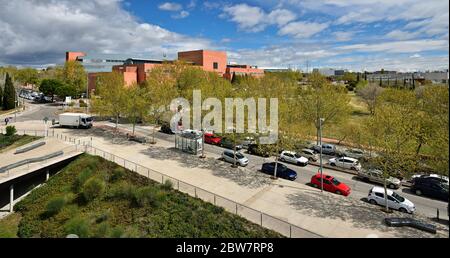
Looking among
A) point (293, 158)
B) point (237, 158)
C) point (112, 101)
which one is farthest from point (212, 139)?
point (112, 101)

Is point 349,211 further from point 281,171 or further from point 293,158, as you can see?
point 293,158

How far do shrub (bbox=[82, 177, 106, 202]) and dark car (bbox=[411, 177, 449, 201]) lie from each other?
24635mm

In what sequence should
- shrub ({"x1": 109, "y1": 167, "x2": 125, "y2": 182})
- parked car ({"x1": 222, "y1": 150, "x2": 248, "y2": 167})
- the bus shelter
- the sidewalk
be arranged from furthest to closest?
the bus shelter → parked car ({"x1": 222, "y1": 150, "x2": 248, "y2": 167}) → shrub ({"x1": 109, "y1": 167, "x2": 125, "y2": 182}) → the sidewalk

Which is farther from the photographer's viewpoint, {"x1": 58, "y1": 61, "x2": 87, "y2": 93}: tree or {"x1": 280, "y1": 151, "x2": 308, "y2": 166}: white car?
{"x1": 58, "y1": 61, "x2": 87, "y2": 93}: tree

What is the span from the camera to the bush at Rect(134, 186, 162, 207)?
19938 millimetres

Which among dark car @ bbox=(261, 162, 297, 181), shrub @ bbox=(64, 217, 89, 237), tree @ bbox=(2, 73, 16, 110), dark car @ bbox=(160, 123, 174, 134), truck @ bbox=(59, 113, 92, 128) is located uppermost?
tree @ bbox=(2, 73, 16, 110)

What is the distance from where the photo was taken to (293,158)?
29.4 meters

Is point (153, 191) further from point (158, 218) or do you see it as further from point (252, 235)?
Result: point (252, 235)

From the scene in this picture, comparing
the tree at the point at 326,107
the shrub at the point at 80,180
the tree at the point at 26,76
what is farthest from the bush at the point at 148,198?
the tree at the point at 26,76

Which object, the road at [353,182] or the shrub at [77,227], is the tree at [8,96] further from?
the shrub at [77,227]

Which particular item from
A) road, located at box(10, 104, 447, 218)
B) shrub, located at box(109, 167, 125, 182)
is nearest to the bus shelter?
road, located at box(10, 104, 447, 218)

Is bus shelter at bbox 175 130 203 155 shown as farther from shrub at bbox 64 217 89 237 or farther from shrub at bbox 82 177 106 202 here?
shrub at bbox 64 217 89 237

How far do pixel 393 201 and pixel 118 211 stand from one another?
18793 millimetres

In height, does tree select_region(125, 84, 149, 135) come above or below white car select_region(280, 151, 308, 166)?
above
